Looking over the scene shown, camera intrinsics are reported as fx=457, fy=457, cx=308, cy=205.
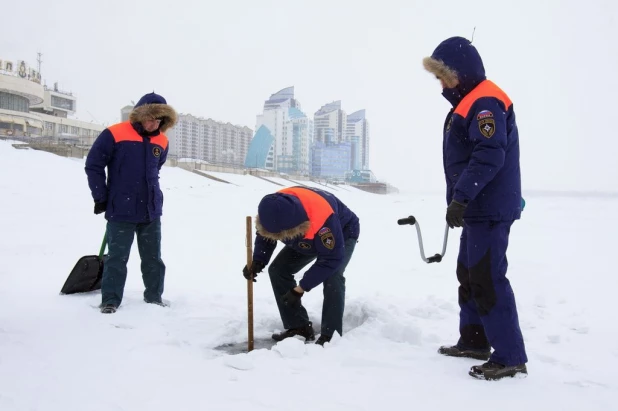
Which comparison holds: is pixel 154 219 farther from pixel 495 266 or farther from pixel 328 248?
pixel 495 266

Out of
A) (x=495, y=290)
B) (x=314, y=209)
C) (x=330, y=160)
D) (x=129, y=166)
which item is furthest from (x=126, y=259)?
(x=330, y=160)

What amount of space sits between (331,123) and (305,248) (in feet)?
320

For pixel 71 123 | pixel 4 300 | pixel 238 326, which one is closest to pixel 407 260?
pixel 238 326

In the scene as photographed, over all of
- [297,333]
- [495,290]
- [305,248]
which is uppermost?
[305,248]

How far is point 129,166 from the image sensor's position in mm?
4047

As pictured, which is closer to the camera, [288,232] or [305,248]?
[288,232]

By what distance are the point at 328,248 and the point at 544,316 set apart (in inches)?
96.3

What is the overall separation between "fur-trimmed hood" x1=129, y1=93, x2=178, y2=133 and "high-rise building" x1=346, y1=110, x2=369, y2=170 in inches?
3832

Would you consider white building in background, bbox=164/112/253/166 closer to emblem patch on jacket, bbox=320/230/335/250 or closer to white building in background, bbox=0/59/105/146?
white building in background, bbox=0/59/105/146

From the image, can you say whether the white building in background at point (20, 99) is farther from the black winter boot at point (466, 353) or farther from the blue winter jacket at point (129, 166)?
the black winter boot at point (466, 353)

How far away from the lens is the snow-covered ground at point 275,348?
2305 mm

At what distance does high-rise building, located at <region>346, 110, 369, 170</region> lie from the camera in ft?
331

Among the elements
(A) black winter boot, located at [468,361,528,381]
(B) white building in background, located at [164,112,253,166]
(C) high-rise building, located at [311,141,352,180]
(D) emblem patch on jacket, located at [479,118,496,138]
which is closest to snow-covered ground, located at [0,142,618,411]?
(A) black winter boot, located at [468,361,528,381]

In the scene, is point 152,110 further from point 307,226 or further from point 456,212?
point 456,212
